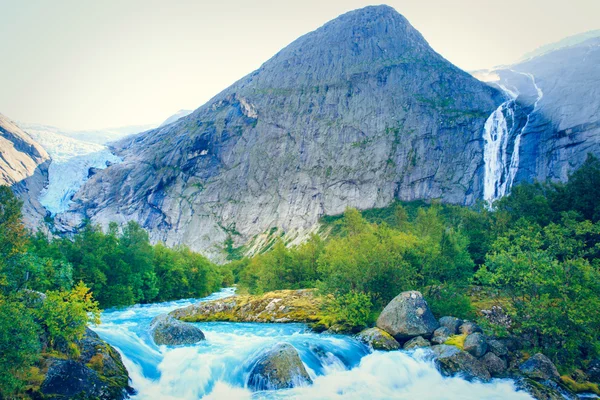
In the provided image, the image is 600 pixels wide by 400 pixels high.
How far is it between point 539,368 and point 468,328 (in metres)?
6.31

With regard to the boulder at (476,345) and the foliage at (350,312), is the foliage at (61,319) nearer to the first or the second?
the foliage at (350,312)

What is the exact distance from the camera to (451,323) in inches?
1219

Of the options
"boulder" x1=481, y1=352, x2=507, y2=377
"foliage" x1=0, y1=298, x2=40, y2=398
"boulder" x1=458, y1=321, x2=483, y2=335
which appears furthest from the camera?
"boulder" x1=458, y1=321, x2=483, y2=335

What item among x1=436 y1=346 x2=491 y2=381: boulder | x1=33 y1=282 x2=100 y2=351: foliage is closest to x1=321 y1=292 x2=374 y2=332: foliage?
x1=436 y1=346 x2=491 y2=381: boulder

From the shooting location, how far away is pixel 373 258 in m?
38.0

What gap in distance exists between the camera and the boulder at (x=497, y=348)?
26438 millimetres

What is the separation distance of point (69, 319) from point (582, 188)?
5374cm

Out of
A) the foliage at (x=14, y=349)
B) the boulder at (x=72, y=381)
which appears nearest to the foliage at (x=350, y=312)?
the boulder at (x=72, y=381)

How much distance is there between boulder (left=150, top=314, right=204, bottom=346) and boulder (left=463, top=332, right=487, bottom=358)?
67.2 feet

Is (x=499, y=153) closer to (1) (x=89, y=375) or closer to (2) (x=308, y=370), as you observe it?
(2) (x=308, y=370)

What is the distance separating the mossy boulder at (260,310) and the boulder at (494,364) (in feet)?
56.1

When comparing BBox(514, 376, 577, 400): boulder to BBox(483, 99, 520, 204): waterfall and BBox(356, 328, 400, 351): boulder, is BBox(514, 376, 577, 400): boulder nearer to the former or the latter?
BBox(356, 328, 400, 351): boulder

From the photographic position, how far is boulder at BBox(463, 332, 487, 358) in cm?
2622

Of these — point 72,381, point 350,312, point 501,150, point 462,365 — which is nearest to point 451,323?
point 462,365
